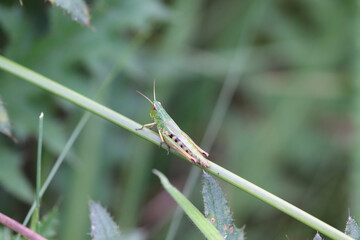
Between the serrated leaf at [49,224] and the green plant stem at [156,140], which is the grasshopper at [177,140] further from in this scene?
the serrated leaf at [49,224]

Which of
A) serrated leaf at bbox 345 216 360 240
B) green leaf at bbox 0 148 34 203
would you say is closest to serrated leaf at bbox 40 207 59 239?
green leaf at bbox 0 148 34 203

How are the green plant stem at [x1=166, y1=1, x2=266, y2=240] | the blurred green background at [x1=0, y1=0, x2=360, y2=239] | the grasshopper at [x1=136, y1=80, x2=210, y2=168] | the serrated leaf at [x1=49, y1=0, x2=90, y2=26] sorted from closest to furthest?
the serrated leaf at [x1=49, y1=0, x2=90, y2=26]
the grasshopper at [x1=136, y1=80, x2=210, y2=168]
the blurred green background at [x1=0, y1=0, x2=360, y2=239]
the green plant stem at [x1=166, y1=1, x2=266, y2=240]

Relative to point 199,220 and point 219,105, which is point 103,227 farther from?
point 219,105

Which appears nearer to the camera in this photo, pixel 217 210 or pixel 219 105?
pixel 217 210

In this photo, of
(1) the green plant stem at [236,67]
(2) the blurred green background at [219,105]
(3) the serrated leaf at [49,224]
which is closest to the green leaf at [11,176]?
(2) the blurred green background at [219,105]

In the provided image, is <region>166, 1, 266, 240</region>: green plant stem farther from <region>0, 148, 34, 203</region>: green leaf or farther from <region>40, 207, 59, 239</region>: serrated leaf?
<region>40, 207, 59, 239</region>: serrated leaf

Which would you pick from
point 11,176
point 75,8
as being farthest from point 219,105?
point 75,8
